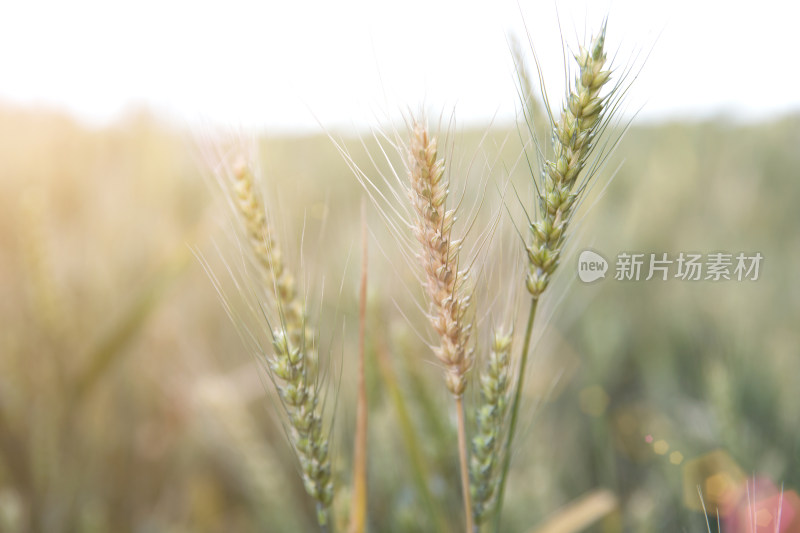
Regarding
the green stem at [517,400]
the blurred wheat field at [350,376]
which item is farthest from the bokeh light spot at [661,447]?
the green stem at [517,400]

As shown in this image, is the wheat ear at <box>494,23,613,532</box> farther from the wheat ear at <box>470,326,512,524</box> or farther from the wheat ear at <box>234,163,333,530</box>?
the wheat ear at <box>234,163,333,530</box>

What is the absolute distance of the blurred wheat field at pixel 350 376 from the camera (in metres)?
0.75

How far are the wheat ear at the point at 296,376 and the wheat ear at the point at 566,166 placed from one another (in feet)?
0.61

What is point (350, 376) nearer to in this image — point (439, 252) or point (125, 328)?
point (125, 328)

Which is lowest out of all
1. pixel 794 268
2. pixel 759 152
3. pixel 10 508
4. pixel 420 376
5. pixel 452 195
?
pixel 10 508

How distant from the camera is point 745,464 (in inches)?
30.3

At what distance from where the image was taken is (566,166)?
0.42 metres

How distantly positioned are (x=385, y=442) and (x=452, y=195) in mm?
507

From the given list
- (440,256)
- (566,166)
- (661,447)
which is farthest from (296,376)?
(661,447)

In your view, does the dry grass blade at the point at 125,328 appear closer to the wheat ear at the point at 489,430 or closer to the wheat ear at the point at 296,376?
the wheat ear at the point at 296,376

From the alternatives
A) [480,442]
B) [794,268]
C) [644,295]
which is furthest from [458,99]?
[794,268]

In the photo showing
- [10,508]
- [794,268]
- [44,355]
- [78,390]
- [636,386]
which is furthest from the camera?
[794,268]

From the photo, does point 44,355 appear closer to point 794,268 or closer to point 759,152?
point 794,268

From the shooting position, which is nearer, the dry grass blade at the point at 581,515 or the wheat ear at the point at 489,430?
the wheat ear at the point at 489,430
